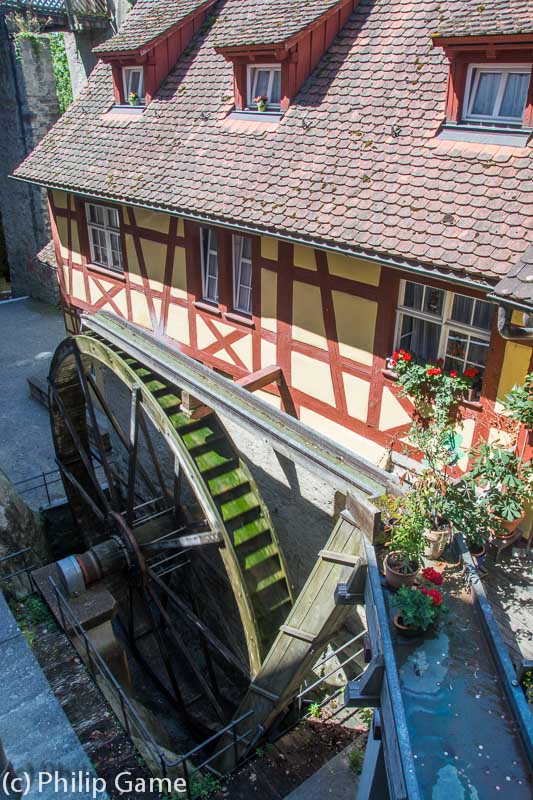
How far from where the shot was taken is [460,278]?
15.6 feet

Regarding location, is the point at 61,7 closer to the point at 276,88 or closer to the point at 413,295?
the point at 276,88

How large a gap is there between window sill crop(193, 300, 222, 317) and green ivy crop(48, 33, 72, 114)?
1047cm

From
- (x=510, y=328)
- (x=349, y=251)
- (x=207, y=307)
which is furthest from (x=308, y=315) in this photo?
(x=510, y=328)

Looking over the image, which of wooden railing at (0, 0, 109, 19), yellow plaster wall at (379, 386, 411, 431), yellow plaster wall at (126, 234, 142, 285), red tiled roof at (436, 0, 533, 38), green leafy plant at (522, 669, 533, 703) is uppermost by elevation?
wooden railing at (0, 0, 109, 19)

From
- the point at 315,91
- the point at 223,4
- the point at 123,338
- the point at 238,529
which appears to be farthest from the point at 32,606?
the point at 223,4

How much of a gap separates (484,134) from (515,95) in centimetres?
36

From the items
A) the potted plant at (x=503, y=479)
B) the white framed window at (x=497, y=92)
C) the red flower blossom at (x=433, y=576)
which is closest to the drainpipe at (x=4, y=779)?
the red flower blossom at (x=433, y=576)

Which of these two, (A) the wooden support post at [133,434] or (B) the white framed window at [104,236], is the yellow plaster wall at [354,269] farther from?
(B) the white framed window at [104,236]

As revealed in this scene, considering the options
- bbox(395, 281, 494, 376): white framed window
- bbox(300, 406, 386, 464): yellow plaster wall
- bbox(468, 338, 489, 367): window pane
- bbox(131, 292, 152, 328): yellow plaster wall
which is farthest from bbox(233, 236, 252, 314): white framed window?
bbox(468, 338, 489, 367): window pane

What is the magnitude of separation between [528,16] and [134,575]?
6.63 metres

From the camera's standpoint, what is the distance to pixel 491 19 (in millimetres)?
5344

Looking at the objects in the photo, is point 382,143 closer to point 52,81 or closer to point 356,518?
point 356,518

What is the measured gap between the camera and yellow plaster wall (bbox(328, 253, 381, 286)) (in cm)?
576

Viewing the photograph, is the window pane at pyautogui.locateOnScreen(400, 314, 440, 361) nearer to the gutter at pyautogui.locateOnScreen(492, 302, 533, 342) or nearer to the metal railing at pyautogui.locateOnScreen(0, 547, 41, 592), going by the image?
the gutter at pyautogui.locateOnScreen(492, 302, 533, 342)
